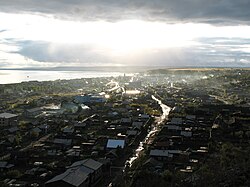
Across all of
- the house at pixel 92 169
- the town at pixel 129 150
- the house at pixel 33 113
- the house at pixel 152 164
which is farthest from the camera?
the house at pixel 33 113

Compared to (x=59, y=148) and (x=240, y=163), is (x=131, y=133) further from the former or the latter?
(x=240, y=163)

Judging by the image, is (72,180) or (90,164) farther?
(90,164)

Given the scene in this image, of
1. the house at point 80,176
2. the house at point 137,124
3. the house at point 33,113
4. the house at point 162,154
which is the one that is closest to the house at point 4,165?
the house at point 80,176

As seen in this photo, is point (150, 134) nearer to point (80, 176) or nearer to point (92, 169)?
point (92, 169)

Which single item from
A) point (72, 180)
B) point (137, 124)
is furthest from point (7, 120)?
point (72, 180)

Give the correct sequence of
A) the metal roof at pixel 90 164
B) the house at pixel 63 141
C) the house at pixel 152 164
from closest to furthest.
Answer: the metal roof at pixel 90 164
the house at pixel 152 164
the house at pixel 63 141

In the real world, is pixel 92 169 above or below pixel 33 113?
above

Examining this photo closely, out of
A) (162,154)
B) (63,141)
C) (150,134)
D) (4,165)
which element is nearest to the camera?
(4,165)

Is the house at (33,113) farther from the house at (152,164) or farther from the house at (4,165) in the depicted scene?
the house at (152,164)

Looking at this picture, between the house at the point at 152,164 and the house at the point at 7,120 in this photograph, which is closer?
the house at the point at 152,164

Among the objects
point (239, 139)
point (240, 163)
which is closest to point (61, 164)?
point (240, 163)

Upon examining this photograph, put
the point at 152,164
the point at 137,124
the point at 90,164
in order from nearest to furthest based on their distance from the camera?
the point at 90,164 → the point at 152,164 → the point at 137,124
